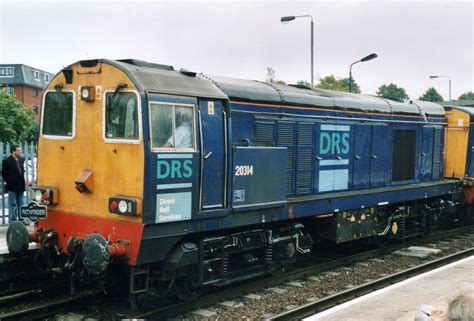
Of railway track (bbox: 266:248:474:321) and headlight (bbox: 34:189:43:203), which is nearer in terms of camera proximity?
railway track (bbox: 266:248:474:321)

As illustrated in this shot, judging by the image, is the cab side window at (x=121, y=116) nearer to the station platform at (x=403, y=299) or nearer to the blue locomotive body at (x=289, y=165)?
the blue locomotive body at (x=289, y=165)

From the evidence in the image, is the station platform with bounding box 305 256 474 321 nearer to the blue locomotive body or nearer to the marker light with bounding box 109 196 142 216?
the blue locomotive body

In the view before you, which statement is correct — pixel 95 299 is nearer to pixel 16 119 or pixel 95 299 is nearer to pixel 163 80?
pixel 163 80

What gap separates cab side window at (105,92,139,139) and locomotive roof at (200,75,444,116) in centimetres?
182

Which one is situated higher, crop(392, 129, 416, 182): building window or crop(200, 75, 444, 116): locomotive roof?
crop(200, 75, 444, 116): locomotive roof

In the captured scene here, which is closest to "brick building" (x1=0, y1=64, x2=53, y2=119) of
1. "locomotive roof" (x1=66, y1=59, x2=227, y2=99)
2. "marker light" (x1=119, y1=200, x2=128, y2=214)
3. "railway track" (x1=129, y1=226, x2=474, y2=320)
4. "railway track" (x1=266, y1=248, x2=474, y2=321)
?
"railway track" (x1=129, y1=226, x2=474, y2=320)

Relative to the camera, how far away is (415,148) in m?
13.8

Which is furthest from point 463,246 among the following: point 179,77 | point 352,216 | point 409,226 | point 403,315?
point 179,77

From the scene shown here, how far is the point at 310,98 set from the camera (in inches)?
420

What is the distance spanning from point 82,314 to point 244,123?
13.1 ft

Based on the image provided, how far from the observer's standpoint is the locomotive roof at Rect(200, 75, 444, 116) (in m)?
9.09

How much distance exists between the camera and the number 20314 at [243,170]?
8328 mm

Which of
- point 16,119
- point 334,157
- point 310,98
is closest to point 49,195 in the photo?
point 310,98

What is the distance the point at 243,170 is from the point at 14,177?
6.03 metres
